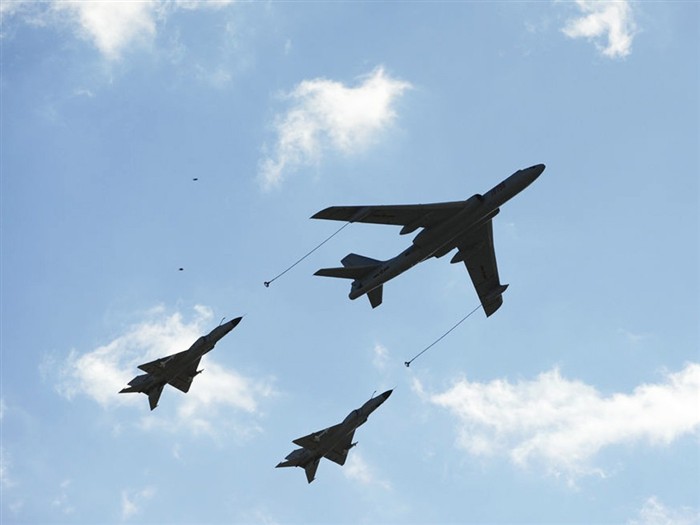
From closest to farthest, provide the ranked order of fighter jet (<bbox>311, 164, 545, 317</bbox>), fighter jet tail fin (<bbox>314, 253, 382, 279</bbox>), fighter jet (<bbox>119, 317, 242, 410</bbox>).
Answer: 1. fighter jet (<bbox>311, 164, 545, 317</bbox>)
2. fighter jet tail fin (<bbox>314, 253, 382, 279</bbox>)
3. fighter jet (<bbox>119, 317, 242, 410</bbox>)

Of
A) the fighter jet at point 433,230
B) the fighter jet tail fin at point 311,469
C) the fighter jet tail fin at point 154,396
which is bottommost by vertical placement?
the fighter jet tail fin at point 311,469

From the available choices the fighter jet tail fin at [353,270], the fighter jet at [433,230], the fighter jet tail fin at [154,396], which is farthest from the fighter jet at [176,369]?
the fighter jet at [433,230]

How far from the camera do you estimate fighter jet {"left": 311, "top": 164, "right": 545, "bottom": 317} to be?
182 ft

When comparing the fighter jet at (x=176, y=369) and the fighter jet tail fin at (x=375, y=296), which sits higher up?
the fighter jet at (x=176, y=369)

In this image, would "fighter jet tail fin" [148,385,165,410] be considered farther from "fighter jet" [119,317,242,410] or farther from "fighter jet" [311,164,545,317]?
"fighter jet" [311,164,545,317]

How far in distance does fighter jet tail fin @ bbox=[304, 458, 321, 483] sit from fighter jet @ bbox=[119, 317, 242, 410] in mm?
12743

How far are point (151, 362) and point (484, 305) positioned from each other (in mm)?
28823

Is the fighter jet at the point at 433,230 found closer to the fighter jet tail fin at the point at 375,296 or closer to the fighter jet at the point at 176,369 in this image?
the fighter jet tail fin at the point at 375,296

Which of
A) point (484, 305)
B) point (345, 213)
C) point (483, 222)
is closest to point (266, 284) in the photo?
point (345, 213)

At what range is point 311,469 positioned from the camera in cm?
7225

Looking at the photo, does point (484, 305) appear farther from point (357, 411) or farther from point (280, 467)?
point (280, 467)

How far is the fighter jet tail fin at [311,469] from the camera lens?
72125 millimetres

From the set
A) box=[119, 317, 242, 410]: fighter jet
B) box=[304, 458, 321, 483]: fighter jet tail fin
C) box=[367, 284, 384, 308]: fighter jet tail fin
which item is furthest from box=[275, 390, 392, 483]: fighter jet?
box=[119, 317, 242, 410]: fighter jet

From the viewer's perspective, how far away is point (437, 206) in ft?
185
